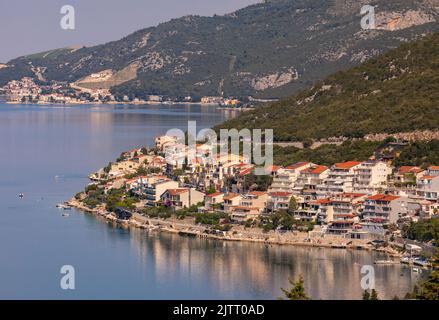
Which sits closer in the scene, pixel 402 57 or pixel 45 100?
pixel 402 57

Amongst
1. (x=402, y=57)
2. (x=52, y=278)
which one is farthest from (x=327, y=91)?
(x=52, y=278)

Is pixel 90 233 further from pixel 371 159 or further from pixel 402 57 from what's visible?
pixel 402 57

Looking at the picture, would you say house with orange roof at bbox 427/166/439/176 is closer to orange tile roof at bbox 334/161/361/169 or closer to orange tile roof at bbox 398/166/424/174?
orange tile roof at bbox 398/166/424/174

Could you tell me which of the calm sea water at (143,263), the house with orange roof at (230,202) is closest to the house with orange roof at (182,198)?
the house with orange roof at (230,202)

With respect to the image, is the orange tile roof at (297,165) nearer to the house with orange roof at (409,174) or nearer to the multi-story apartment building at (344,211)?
the house with orange roof at (409,174)
